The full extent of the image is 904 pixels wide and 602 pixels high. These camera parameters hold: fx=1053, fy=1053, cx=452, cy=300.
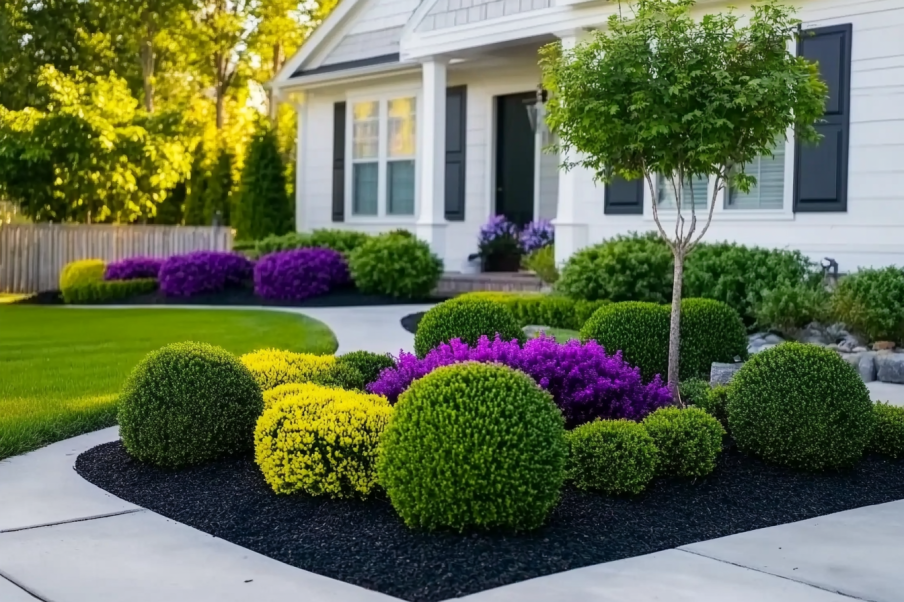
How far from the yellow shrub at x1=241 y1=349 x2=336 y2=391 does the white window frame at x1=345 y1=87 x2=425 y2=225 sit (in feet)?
33.8

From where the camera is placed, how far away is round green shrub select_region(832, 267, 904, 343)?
916cm

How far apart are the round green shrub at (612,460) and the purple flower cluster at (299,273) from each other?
10.4 m

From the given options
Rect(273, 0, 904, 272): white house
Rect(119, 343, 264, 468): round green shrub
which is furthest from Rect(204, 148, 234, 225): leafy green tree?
Rect(119, 343, 264, 468): round green shrub

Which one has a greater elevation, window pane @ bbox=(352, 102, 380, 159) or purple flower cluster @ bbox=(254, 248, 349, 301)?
window pane @ bbox=(352, 102, 380, 159)

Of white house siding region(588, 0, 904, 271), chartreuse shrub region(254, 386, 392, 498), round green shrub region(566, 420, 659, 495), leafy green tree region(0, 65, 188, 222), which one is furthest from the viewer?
leafy green tree region(0, 65, 188, 222)

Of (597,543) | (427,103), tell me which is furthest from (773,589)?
(427,103)

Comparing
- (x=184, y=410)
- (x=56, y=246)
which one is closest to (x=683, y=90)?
(x=184, y=410)

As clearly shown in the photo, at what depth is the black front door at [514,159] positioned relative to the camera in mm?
16078

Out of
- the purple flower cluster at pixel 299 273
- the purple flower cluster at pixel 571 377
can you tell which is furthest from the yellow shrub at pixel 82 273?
the purple flower cluster at pixel 571 377

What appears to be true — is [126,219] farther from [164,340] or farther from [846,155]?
[846,155]

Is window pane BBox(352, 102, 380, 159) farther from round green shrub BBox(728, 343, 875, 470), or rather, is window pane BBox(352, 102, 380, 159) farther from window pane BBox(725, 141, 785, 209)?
round green shrub BBox(728, 343, 875, 470)

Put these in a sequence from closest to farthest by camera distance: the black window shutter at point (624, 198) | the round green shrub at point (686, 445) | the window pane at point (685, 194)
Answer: the round green shrub at point (686, 445) < the window pane at point (685, 194) < the black window shutter at point (624, 198)

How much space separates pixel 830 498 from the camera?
5.39m

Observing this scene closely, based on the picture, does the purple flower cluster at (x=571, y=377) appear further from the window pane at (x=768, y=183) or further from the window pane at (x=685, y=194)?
the window pane at (x=685, y=194)
